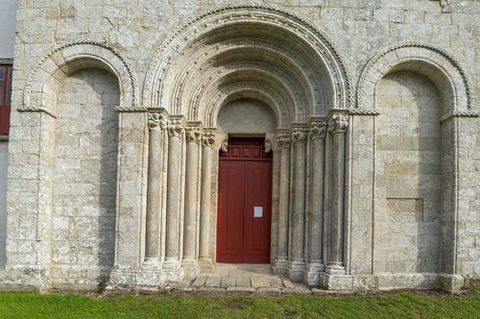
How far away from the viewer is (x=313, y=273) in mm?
7332

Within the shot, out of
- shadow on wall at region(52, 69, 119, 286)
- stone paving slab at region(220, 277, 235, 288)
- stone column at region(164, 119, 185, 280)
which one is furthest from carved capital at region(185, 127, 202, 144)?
stone paving slab at region(220, 277, 235, 288)

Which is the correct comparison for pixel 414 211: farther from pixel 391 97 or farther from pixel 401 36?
pixel 401 36

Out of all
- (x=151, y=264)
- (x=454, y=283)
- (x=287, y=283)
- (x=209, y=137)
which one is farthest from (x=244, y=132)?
(x=454, y=283)

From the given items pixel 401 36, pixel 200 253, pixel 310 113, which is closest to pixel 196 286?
pixel 200 253

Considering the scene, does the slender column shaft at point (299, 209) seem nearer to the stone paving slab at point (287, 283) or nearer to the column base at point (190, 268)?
the stone paving slab at point (287, 283)

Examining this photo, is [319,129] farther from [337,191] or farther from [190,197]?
[190,197]

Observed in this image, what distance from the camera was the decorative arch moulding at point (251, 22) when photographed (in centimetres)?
730

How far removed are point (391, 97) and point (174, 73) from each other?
4.11 metres

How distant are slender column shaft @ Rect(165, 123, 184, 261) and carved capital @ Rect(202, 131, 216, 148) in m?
0.77

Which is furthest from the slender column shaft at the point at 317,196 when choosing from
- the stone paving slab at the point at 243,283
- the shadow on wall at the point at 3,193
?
the shadow on wall at the point at 3,193

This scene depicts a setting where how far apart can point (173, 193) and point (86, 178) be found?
164cm

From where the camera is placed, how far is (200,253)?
8.28m

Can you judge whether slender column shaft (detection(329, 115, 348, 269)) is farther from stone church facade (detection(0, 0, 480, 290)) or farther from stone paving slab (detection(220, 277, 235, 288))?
stone paving slab (detection(220, 277, 235, 288))

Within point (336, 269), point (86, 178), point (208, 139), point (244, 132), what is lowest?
point (336, 269)
